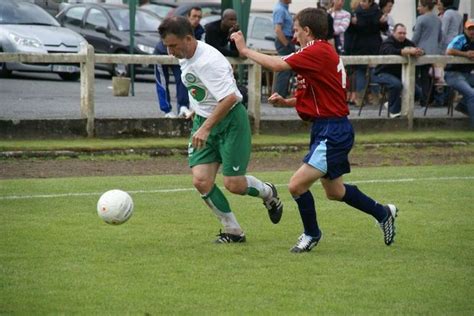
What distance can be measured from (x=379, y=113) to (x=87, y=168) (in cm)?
699

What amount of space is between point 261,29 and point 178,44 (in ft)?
58.8

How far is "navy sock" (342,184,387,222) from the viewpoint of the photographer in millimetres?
9414

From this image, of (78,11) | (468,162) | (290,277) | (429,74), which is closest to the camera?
(290,277)

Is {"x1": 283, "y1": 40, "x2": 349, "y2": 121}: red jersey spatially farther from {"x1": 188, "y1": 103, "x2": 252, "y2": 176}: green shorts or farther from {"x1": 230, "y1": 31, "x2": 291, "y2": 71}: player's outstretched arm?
{"x1": 188, "y1": 103, "x2": 252, "y2": 176}: green shorts

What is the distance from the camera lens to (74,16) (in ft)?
92.9

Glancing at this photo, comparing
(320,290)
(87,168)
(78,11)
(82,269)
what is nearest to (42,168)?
(87,168)

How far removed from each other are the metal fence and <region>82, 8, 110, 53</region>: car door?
8995 millimetres

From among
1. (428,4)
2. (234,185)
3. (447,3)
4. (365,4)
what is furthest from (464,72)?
(234,185)

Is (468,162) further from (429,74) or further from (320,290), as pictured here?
(320,290)

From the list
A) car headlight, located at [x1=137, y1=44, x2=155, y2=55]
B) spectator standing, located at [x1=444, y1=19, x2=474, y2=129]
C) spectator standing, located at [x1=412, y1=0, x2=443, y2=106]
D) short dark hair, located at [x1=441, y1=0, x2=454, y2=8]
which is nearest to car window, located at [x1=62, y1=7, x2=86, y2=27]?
car headlight, located at [x1=137, y1=44, x2=155, y2=55]

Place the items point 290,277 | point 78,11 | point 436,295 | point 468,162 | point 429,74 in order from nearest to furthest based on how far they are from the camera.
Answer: point 436,295 < point 290,277 < point 468,162 < point 429,74 < point 78,11

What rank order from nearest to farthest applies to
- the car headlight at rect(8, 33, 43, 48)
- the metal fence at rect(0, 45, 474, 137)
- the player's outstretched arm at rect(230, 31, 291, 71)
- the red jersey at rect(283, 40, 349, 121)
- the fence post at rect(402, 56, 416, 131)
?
1. the player's outstretched arm at rect(230, 31, 291, 71)
2. the red jersey at rect(283, 40, 349, 121)
3. the metal fence at rect(0, 45, 474, 137)
4. the fence post at rect(402, 56, 416, 131)
5. the car headlight at rect(8, 33, 43, 48)

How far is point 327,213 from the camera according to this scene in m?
11.5

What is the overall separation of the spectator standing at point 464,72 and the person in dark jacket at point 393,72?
0.71 meters
